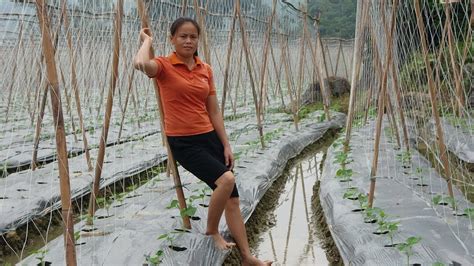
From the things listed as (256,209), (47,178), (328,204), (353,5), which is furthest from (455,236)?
(353,5)

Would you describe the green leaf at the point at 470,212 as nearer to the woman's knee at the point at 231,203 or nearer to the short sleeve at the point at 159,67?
the woman's knee at the point at 231,203

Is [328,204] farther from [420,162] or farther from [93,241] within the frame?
[93,241]

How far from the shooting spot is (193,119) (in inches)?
113

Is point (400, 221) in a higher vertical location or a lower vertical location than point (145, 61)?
lower

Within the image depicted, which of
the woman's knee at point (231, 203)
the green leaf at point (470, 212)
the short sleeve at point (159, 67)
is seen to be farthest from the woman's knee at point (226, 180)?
the green leaf at point (470, 212)

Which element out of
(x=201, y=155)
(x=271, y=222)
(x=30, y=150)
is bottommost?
(x=271, y=222)

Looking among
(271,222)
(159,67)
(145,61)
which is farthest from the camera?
(271,222)

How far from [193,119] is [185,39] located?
43 cm

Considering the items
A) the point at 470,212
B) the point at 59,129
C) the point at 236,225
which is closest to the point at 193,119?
the point at 236,225

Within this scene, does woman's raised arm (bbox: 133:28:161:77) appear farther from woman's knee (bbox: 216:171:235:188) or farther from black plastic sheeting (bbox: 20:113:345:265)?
black plastic sheeting (bbox: 20:113:345:265)

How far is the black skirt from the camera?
112 inches

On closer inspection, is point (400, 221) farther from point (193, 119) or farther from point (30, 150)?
point (30, 150)

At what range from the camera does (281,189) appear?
222 inches

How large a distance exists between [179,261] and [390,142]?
14.3 ft
